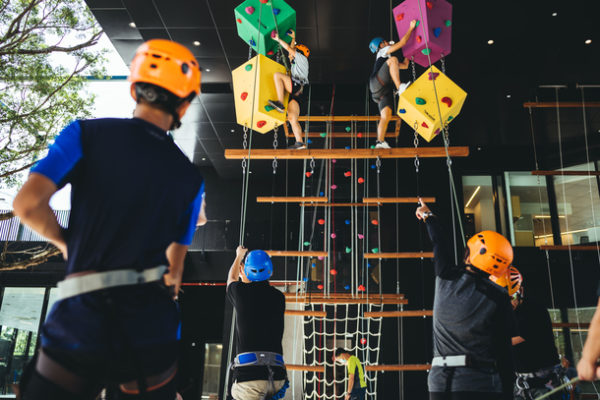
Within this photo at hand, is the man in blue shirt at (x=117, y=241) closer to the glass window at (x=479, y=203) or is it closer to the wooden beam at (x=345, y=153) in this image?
the wooden beam at (x=345, y=153)

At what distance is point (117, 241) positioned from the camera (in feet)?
3.26

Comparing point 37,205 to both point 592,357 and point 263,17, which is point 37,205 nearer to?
point 592,357

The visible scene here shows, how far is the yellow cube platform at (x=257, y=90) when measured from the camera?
13.8 feet

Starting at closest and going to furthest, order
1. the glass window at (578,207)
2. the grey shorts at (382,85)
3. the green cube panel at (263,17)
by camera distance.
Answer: the green cube panel at (263,17) < the grey shorts at (382,85) < the glass window at (578,207)

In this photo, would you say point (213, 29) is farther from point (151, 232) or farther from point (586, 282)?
point (586, 282)

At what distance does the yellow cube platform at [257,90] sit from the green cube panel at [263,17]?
187 millimetres

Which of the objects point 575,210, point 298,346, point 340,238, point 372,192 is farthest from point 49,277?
point 575,210

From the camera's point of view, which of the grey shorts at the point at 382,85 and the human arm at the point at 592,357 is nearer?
the human arm at the point at 592,357

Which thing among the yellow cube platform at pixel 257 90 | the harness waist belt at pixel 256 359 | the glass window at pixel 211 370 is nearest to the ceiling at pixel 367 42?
the yellow cube platform at pixel 257 90

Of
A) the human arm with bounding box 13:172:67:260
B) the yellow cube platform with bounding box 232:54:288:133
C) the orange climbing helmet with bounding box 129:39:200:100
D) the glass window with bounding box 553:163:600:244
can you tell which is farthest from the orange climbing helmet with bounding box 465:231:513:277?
the glass window with bounding box 553:163:600:244

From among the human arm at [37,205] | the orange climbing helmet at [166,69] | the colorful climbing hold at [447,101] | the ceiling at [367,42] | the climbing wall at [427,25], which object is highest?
the ceiling at [367,42]

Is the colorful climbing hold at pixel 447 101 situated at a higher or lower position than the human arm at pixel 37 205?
higher

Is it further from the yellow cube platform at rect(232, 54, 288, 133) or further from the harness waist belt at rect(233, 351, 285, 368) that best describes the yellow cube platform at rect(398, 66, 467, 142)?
the harness waist belt at rect(233, 351, 285, 368)

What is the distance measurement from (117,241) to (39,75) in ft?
17.7
